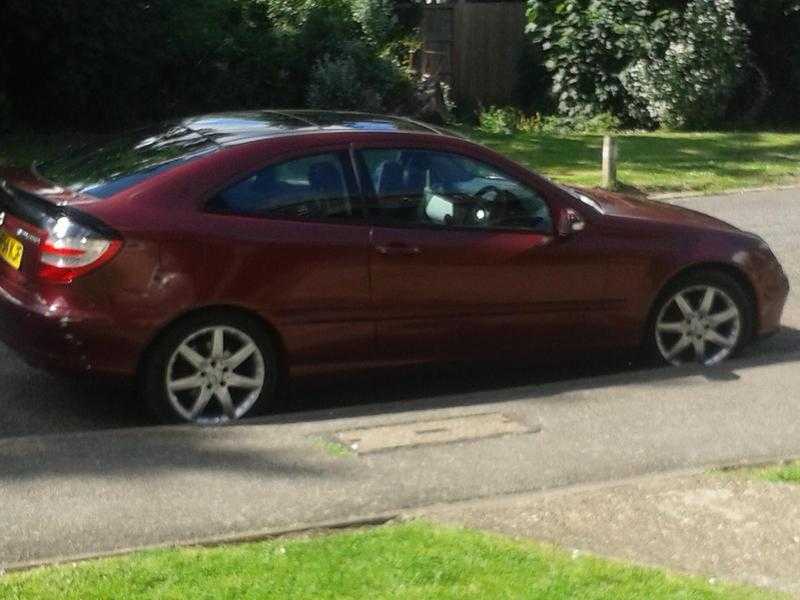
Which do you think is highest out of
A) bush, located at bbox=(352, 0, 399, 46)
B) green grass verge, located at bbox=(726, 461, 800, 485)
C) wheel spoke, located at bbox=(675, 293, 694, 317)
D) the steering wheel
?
bush, located at bbox=(352, 0, 399, 46)

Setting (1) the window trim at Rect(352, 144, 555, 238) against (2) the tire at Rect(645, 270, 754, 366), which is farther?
(2) the tire at Rect(645, 270, 754, 366)

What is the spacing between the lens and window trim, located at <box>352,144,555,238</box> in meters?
7.59

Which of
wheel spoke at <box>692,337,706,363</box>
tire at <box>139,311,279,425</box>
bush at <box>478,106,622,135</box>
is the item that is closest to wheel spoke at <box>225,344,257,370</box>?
tire at <box>139,311,279,425</box>

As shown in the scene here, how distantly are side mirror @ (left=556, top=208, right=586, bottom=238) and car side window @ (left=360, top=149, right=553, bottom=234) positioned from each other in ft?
0.19

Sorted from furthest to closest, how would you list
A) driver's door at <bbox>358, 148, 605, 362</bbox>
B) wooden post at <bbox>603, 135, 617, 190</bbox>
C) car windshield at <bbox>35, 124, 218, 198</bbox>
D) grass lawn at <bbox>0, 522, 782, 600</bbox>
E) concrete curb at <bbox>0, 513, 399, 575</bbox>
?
wooden post at <bbox>603, 135, 617, 190</bbox>
driver's door at <bbox>358, 148, 605, 362</bbox>
car windshield at <bbox>35, 124, 218, 198</bbox>
concrete curb at <bbox>0, 513, 399, 575</bbox>
grass lawn at <bbox>0, 522, 782, 600</bbox>

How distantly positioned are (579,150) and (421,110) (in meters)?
3.37

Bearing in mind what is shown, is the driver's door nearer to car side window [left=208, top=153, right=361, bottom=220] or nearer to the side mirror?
the side mirror

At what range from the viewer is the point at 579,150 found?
18.6 meters

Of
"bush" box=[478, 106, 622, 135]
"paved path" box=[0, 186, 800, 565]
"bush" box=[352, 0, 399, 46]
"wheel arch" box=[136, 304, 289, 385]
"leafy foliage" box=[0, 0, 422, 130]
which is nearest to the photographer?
"paved path" box=[0, 186, 800, 565]

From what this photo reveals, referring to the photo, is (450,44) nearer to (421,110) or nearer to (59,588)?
(421,110)

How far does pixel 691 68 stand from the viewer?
2194cm

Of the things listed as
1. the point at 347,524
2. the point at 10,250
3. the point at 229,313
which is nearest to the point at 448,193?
the point at 229,313

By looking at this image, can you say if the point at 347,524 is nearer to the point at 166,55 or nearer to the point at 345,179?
the point at 345,179

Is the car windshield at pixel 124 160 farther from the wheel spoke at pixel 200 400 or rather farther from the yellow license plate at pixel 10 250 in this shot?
the wheel spoke at pixel 200 400
